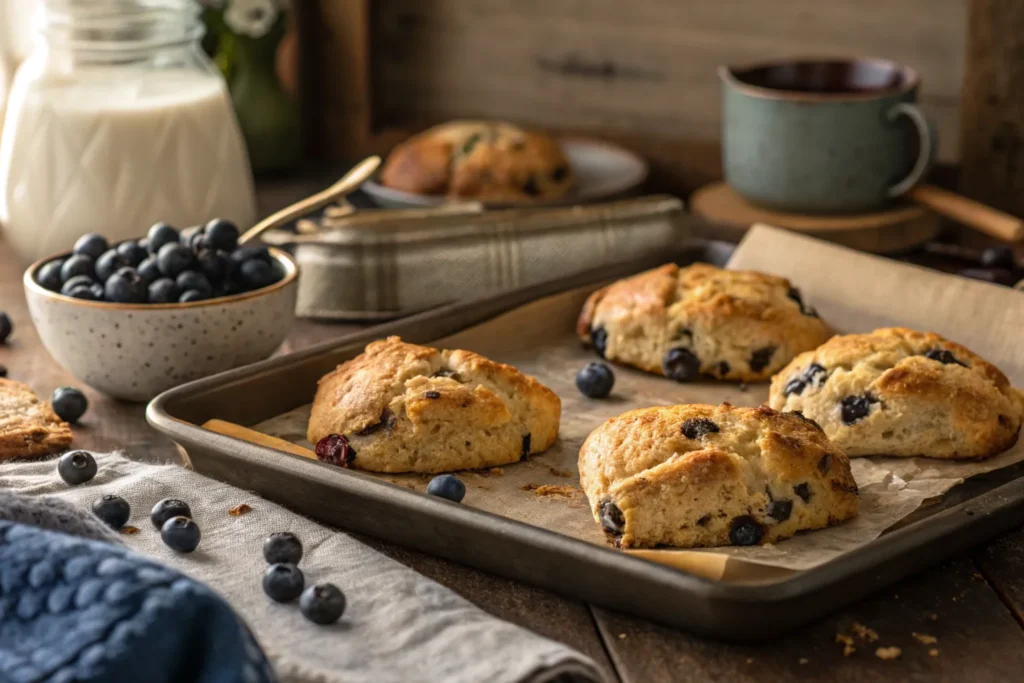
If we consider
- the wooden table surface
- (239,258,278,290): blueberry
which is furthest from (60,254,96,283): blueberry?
the wooden table surface

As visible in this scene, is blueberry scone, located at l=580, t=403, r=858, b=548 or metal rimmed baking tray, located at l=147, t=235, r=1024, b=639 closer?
metal rimmed baking tray, located at l=147, t=235, r=1024, b=639

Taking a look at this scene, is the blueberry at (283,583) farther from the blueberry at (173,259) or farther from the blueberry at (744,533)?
the blueberry at (173,259)

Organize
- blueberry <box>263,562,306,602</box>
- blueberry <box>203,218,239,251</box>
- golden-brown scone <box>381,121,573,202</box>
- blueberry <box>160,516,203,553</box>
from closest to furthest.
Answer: blueberry <box>263,562,306,602</box>
blueberry <box>160,516,203,553</box>
blueberry <box>203,218,239,251</box>
golden-brown scone <box>381,121,573,202</box>

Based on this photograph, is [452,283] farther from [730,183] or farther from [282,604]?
[282,604]

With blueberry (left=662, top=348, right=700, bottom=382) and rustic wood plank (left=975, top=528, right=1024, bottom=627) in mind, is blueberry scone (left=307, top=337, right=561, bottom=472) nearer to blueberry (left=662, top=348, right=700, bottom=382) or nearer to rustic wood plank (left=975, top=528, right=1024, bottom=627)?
blueberry (left=662, top=348, right=700, bottom=382)

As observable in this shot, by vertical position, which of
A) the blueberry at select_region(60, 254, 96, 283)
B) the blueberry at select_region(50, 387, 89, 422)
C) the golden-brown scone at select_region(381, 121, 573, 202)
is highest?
the blueberry at select_region(60, 254, 96, 283)

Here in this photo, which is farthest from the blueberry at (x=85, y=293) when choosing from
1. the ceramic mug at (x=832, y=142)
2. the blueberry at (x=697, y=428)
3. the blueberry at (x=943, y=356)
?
the ceramic mug at (x=832, y=142)
